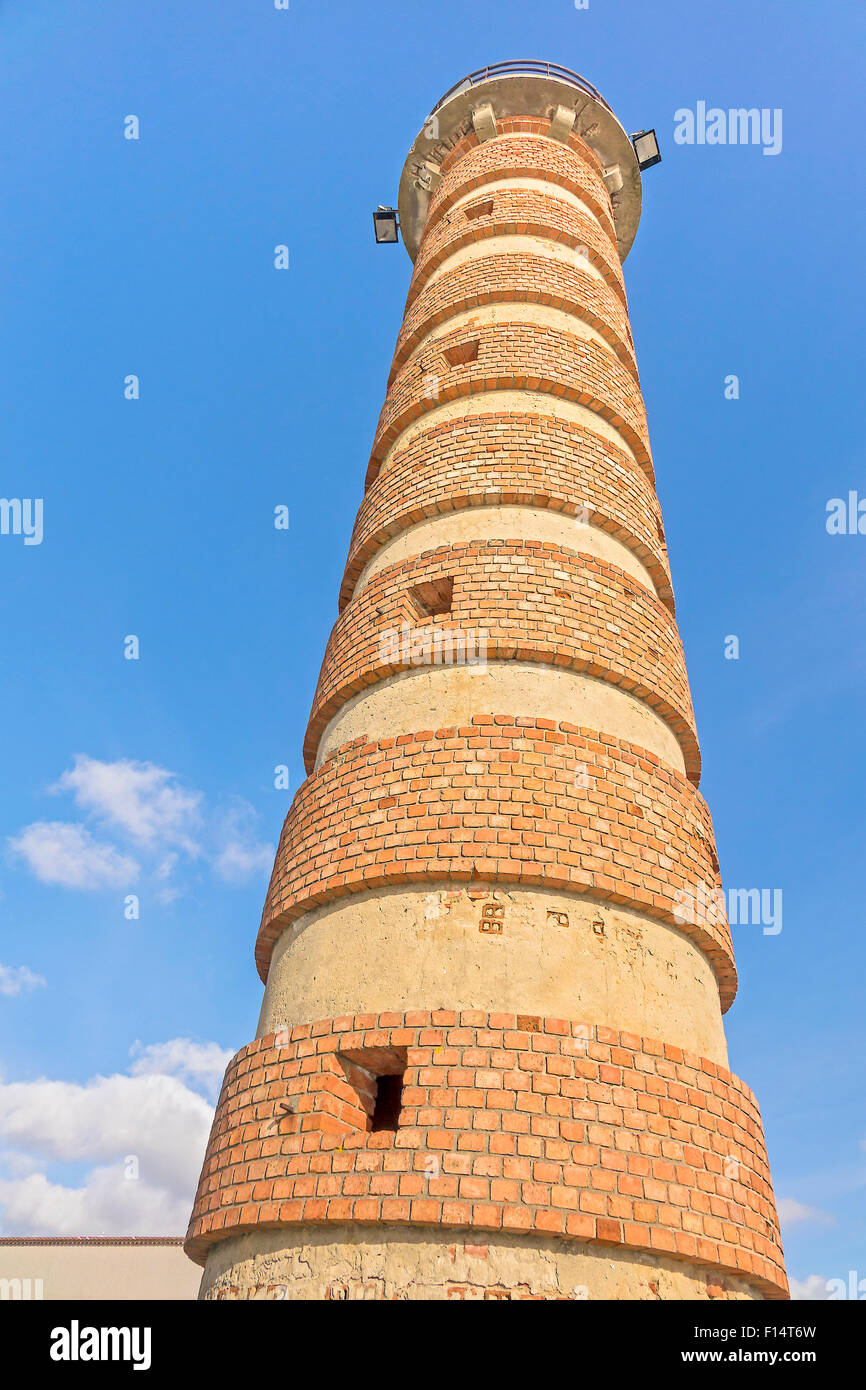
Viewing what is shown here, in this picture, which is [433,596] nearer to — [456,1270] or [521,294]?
[521,294]

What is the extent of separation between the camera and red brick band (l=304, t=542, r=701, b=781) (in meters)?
4.58

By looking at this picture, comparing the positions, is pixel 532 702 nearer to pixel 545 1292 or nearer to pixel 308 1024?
pixel 308 1024

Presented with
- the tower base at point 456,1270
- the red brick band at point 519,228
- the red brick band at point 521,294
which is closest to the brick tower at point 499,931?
the tower base at point 456,1270

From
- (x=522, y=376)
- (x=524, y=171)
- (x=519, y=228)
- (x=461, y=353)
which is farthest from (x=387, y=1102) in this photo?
(x=524, y=171)

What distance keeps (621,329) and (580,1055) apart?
6.38 m

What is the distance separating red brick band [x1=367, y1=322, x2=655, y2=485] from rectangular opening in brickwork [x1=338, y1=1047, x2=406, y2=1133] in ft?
14.6

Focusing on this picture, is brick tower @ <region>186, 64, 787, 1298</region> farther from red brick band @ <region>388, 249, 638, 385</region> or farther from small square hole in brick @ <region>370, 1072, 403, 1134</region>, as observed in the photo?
red brick band @ <region>388, 249, 638, 385</region>

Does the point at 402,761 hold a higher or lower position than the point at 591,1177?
higher

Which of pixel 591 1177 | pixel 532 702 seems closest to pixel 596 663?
pixel 532 702

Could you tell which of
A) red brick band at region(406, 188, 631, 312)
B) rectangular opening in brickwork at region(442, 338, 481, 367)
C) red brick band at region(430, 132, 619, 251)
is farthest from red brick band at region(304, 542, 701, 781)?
red brick band at region(430, 132, 619, 251)

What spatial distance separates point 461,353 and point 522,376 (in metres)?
0.81

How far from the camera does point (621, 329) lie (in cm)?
748

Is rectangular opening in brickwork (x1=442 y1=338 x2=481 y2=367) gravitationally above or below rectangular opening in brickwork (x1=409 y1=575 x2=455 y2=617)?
above
